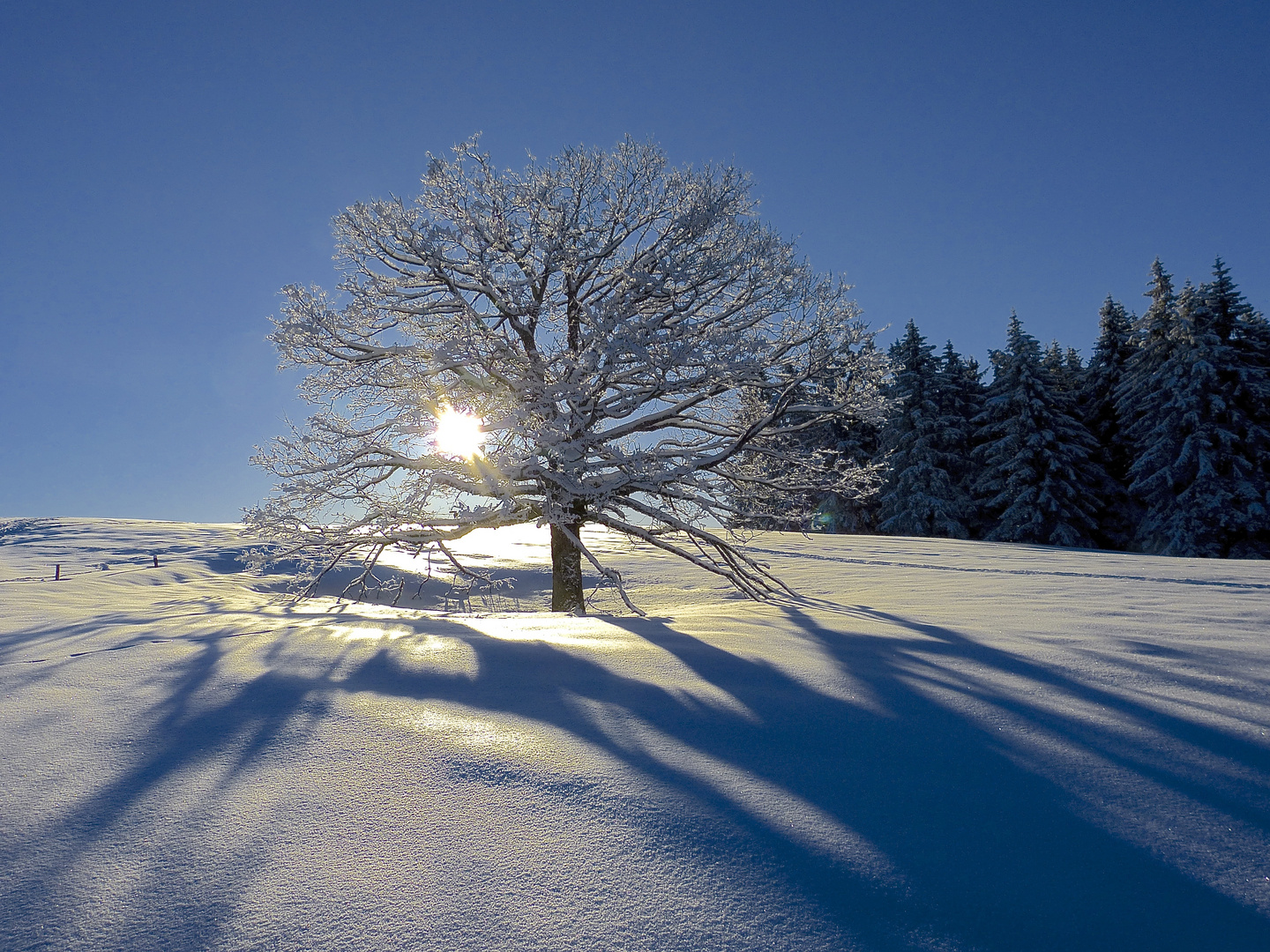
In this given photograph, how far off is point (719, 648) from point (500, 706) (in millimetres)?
1376

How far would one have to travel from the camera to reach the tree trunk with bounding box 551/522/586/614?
25.2 ft

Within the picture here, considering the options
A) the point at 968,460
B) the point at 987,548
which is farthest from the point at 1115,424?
the point at 987,548

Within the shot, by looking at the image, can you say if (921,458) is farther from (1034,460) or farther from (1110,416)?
(1110,416)

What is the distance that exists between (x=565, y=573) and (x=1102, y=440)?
3251 centimetres

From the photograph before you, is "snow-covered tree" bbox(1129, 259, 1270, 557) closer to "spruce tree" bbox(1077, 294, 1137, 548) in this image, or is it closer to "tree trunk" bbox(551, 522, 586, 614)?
"spruce tree" bbox(1077, 294, 1137, 548)

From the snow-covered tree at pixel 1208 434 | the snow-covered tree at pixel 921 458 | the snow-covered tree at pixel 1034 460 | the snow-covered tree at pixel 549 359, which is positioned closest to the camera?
the snow-covered tree at pixel 549 359

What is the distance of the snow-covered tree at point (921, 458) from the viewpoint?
28375mm

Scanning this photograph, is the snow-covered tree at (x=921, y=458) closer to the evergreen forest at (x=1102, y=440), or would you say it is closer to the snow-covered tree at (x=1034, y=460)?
the evergreen forest at (x=1102, y=440)

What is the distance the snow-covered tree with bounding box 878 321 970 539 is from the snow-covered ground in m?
26.6

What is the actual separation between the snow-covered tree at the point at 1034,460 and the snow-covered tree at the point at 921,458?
5.36 feet

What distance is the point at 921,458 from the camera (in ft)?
95.7

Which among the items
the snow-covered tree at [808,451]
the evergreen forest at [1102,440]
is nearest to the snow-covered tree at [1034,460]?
the evergreen forest at [1102,440]

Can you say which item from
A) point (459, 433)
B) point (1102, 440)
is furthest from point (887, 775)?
point (1102, 440)

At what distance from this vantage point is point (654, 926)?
4.13 ft
